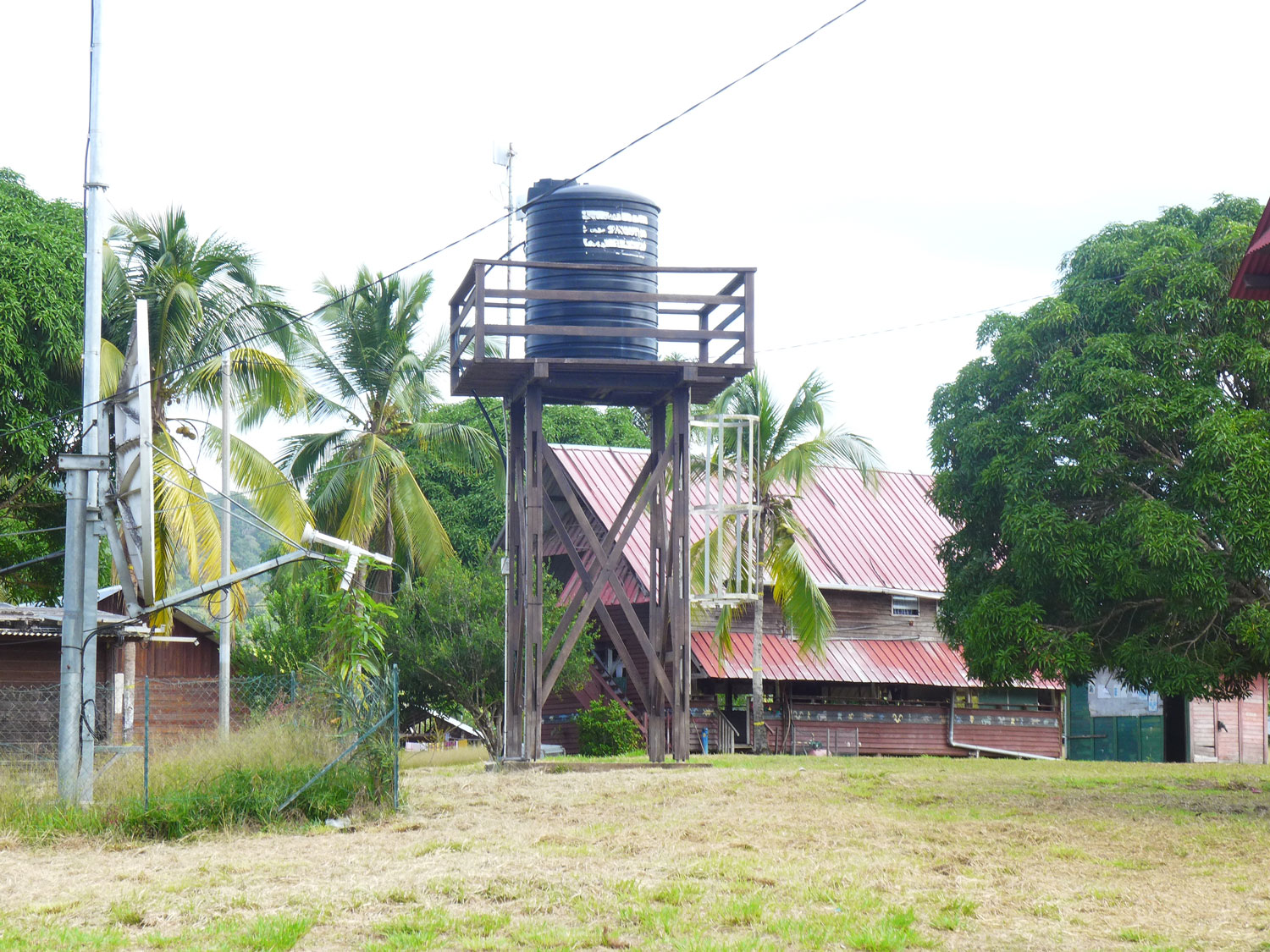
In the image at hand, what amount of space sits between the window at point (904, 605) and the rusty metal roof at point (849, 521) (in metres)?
0.40

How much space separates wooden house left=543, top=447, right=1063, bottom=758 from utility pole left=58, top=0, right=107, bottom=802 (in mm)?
17904

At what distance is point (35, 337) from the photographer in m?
24.3

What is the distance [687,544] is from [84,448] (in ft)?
27.8

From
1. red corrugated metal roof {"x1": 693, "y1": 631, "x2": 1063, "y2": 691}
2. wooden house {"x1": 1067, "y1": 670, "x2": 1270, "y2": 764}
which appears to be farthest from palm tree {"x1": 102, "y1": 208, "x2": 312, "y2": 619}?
wooden house {"x1": 1067, "y1": 670, "x2": 1270, "y2": 764}

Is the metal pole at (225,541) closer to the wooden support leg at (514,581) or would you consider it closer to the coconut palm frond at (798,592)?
the wooden support leg at (514,581)

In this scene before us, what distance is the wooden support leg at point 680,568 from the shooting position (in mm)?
20781

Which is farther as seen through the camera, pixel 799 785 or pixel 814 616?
pixel 814 616

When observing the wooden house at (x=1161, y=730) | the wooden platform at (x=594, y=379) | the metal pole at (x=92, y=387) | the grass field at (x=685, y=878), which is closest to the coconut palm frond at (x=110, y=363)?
the wooden platform at (x=594, y=379)

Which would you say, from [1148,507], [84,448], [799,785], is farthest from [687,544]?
[84,448]

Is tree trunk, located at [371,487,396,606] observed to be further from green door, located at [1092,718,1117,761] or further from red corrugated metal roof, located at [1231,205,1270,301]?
red corrugated metal roof, located at [1231,205,1270,301]

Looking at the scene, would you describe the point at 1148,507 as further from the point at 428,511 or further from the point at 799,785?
the point at 428,511

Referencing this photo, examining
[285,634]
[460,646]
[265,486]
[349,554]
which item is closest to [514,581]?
[349,554]

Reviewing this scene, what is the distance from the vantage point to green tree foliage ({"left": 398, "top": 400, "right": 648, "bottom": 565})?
43.4m

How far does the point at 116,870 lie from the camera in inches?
432
